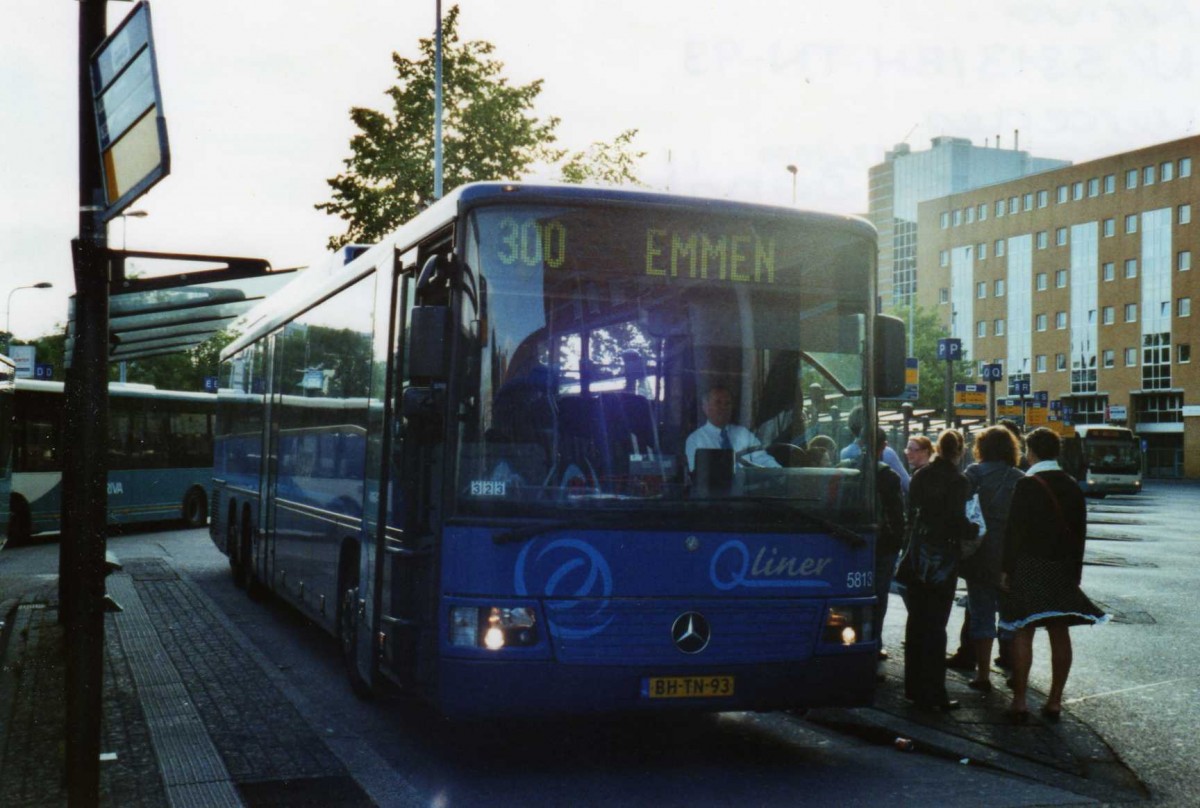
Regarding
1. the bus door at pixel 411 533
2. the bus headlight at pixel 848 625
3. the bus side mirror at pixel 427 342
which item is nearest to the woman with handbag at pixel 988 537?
the bus headlight at pixel 848 625

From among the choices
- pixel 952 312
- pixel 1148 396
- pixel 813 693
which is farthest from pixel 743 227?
pixel 952 312

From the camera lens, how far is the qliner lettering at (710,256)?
6996 mm

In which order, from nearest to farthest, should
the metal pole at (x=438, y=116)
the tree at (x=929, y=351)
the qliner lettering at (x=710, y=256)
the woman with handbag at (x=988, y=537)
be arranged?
the qliner lettering at (x=710, y=256) < the woman with handbag at (x=988, y=537) < the metal pole at (x=438, y=116) < the tree at (x=929, y=351)

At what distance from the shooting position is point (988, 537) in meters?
9.59

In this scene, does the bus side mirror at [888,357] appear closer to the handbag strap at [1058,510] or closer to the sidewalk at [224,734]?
the handbag strap at [1058,510]

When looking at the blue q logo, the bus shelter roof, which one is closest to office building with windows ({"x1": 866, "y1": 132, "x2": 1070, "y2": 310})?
the bus shelter roof

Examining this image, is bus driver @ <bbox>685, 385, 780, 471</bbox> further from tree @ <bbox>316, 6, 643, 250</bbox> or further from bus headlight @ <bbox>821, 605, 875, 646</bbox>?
tree @ <bbox>316, 6, 643, 250</bbox>

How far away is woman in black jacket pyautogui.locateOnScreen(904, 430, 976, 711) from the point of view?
8773 millimetres

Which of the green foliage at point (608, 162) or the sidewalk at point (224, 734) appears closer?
the sidewalk at point (224, 734)

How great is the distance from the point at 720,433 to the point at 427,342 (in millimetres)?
1535

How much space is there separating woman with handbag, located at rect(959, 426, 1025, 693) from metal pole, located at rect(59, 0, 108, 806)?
5772 millimetres

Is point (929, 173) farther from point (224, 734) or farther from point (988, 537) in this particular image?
point (224, 734)

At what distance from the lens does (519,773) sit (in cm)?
699

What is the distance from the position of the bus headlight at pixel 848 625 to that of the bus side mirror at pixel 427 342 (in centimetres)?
243
